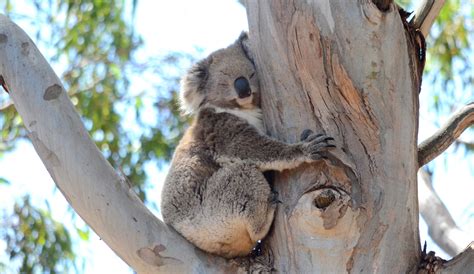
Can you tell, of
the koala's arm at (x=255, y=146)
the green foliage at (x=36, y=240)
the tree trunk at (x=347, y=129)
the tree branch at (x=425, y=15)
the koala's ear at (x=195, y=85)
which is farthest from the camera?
the green foliage at (x=36, y=240)

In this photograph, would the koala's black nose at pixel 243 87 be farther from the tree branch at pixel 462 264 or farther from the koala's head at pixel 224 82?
the tree branch at pixel 462 264

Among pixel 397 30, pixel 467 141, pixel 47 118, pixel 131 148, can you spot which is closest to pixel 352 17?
pixel 397 30

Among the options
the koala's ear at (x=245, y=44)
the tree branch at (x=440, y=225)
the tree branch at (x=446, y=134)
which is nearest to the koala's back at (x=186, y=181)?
the koala's ear at (x=245, y=44)

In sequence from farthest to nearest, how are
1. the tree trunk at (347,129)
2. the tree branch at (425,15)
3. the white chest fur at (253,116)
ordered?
the white chest fur at (253,116)
the tree branch at (425,15)
the tree trunk at (347,129)

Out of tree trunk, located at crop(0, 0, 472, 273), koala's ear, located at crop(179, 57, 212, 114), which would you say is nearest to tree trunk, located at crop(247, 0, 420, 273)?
tree trunk, located at crop(0, 0, 472, 273)

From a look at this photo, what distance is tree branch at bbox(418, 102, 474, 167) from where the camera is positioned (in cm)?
292

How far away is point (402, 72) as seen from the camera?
281 cm

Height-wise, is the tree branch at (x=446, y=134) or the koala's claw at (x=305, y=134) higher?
the tree branch at (x=446, y=134)

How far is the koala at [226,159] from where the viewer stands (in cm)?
286

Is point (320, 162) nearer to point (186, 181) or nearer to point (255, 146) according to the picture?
point (255, 146)

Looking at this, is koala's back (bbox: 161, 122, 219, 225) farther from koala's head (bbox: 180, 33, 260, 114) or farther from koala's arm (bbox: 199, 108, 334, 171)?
koala's head (bbox: 180, 33, 260, 114)

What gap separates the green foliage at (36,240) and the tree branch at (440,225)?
3115mm

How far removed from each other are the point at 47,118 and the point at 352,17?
1035 millimetres

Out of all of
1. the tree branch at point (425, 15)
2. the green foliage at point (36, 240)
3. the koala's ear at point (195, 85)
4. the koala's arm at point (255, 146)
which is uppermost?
the tree branch at point (425, 15)
